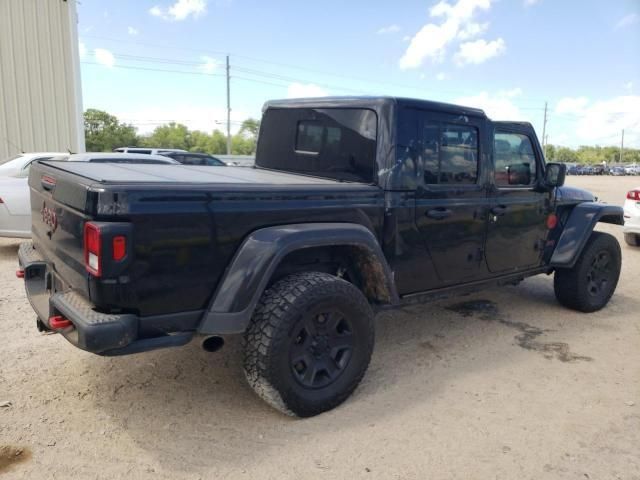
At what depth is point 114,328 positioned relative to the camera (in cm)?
248

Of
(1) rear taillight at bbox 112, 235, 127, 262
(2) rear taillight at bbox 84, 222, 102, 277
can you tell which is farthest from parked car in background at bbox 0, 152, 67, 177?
(1) rear taillight at bbox 112, 235, 127, 262

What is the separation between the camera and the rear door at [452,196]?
3.78 meters

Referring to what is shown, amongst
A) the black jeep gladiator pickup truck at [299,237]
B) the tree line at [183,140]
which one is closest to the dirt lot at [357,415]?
the black jeep gladiator pickup truck at [299,237]

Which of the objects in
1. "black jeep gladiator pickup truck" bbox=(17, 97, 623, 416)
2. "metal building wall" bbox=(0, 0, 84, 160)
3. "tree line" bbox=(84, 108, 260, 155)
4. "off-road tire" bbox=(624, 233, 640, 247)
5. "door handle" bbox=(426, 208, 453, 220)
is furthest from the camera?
"tree line" bbox=(84, 108, 260, 155)

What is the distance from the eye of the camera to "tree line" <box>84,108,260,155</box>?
203 feet

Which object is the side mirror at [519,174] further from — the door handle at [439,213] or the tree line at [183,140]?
the tree line at [183,140]

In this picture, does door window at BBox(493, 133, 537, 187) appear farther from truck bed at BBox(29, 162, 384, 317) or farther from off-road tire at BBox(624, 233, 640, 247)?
off-road tire at BBox(624, 233, 640, 247)

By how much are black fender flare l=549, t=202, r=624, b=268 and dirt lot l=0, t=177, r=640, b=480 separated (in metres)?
0.78

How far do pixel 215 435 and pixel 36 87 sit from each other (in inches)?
519

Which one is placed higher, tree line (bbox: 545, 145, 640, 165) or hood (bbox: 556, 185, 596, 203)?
tree line (bbox: 545, 145, 640, 165)

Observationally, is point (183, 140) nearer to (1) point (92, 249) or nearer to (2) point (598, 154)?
(1) point (92, 249)

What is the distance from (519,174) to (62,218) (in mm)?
3702

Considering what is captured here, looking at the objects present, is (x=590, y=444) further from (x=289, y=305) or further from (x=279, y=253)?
(x=279, y=253)

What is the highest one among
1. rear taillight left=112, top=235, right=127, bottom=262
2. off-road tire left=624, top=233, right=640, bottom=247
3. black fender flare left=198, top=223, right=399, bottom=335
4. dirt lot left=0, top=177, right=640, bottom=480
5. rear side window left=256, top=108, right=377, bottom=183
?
rear side window left=256, top=108, right=377, bottom=183
